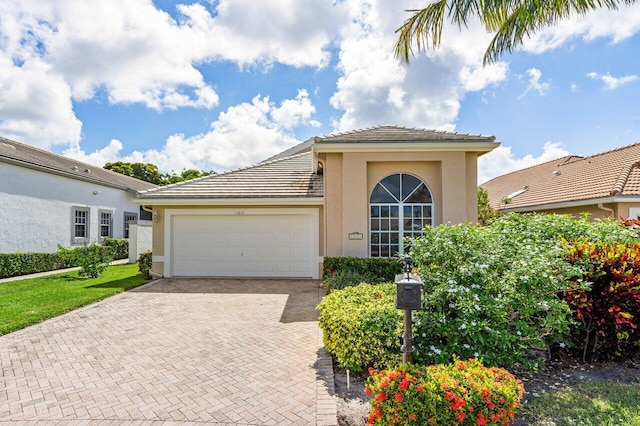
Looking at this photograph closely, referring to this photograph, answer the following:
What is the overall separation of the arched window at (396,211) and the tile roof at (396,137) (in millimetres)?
1295

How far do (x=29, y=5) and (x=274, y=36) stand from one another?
7.39m

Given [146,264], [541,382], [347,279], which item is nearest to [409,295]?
[541,382]

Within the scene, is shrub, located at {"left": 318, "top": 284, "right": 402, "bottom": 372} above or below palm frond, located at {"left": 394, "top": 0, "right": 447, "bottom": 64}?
below

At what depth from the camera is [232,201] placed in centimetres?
1277

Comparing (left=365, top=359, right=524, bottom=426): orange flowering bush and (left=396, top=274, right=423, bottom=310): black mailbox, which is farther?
(left=396, top=274, right=423, bottom=310): black mailbox

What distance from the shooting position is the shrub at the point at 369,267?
32.4 ft

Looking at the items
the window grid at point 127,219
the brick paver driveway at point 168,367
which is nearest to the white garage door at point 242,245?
the brick paver driveway at point 168,367

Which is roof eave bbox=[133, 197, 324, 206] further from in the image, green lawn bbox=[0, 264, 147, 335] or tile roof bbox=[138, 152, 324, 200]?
green lawn bbox=[0, 264, 147, 335]

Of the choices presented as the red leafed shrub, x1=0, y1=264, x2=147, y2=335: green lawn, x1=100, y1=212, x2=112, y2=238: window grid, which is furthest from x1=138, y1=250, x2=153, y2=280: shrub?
the red leafed shrub

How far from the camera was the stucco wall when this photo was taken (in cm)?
1515

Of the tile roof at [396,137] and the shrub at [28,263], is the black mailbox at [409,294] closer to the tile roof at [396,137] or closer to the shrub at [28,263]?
the tile roof at [396,137]

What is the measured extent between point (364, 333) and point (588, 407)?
2.79 metres

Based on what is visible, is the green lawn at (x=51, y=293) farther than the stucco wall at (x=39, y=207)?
No

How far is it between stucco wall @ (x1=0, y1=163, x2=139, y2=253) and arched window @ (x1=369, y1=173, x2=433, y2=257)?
1709cm
